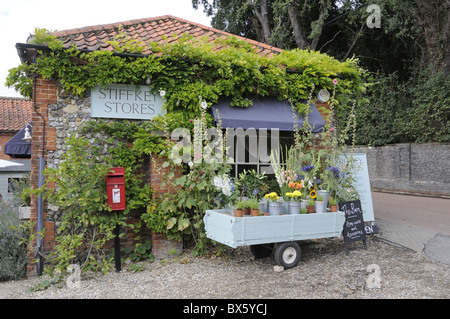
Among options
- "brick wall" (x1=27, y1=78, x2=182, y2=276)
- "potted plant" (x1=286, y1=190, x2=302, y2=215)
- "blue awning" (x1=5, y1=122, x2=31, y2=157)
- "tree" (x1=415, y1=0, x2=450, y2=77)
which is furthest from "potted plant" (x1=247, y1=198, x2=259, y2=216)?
"tree" (x1=415, y1=0, x2=450, y2=77)

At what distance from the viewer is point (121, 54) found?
5680mm

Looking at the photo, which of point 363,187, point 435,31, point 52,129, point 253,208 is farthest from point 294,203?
point 435,31

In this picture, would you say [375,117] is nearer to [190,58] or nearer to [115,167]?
[190,58]

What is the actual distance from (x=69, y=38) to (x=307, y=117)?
4.14m

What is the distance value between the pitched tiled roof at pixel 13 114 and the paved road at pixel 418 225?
2019cm

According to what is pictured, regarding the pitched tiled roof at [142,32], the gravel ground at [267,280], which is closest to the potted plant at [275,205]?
the gravel ground at [267,280]

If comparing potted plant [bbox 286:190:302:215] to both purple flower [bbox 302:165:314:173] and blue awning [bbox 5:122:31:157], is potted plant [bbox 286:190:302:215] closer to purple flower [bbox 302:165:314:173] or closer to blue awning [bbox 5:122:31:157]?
purple flower [bbox 302:165:314:173]

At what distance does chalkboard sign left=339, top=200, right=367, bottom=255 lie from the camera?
583cm

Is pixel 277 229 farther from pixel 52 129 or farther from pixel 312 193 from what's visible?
pixel 52 129

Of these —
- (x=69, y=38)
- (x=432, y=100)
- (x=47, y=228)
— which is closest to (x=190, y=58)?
(x=69, y=38)

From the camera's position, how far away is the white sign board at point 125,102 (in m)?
5.77

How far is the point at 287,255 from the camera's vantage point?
16.7ft

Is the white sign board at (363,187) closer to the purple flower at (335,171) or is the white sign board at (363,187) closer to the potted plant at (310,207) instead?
the purple flower at (335,171)

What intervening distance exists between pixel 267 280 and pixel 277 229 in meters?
0.65
